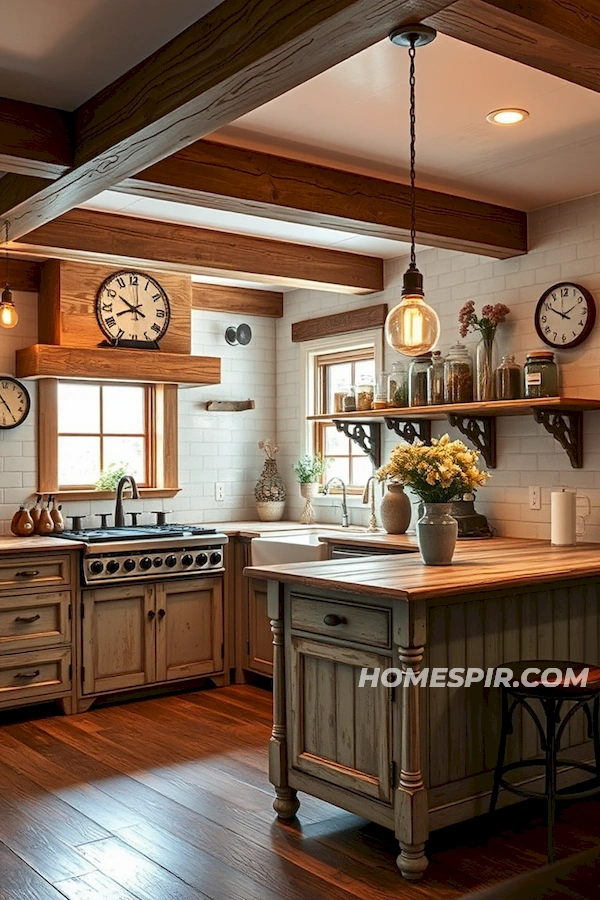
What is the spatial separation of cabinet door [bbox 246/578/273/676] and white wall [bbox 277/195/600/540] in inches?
55.5

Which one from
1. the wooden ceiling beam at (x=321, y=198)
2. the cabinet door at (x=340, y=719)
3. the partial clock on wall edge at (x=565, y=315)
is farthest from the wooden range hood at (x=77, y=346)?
the cabinet door at (x=340, y=719)

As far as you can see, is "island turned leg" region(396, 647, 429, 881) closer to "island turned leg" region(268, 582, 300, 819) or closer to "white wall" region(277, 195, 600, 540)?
"island turned leg" region(268, 582, 300, 819)

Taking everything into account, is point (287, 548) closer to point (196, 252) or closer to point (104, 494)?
point (104, 494)

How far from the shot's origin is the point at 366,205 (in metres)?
4.16

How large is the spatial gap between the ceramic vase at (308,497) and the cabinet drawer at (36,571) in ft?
5.73

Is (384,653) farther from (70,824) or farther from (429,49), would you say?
(429,49)

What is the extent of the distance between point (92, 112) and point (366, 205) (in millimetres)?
1295

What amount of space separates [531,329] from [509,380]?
39 centimetres

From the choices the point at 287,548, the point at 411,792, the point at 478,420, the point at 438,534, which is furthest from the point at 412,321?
the point at 287,548

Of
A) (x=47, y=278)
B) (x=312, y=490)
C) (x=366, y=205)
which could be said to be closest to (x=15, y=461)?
(x=47, y=278)

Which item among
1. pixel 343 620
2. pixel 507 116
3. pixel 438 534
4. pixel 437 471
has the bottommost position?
pixel 343 620

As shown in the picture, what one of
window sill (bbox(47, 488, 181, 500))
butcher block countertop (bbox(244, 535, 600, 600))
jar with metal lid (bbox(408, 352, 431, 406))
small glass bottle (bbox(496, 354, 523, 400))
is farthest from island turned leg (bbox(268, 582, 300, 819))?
window sill (bbox(47, 488, 181, 500))

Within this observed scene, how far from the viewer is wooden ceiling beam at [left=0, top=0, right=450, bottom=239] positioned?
235cm

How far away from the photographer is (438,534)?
12.0ft
